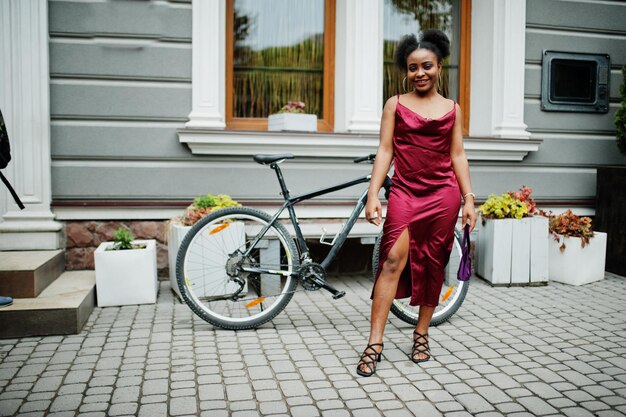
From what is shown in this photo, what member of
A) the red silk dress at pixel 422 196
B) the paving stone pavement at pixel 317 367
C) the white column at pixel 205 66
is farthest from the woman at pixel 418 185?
the white column at pixel 205 66

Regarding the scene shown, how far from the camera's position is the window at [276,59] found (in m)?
6.77

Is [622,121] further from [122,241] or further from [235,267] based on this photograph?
[122,241]

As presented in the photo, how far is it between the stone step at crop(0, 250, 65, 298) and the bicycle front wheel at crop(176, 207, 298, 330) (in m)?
1.21

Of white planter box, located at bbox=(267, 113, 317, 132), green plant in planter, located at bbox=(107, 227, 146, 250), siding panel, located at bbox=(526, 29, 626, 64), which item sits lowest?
green plant in planter, located at bbox=(107, 227, 146, 250)

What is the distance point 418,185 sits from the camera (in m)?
4.01

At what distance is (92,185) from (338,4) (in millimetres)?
3185

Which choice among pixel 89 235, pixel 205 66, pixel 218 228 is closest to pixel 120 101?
pixel 205 66

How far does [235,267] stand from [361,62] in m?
2.89

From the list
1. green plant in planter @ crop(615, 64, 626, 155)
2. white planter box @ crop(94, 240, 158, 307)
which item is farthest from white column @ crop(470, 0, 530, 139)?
white planter box @ crop(94, 240, 158, 307)

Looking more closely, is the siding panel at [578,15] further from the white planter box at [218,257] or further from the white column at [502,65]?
the white planter box at [218,257]

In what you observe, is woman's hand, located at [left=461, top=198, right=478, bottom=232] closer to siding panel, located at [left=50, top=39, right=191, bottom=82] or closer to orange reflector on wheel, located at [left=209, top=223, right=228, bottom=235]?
orange reflector on wheel, located at [left=209, top=223, right=228, bottom=235]

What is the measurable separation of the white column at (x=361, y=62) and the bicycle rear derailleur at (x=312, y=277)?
2.19 metres

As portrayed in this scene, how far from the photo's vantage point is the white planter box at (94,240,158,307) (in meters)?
5.39

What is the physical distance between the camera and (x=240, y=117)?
22.4ft
